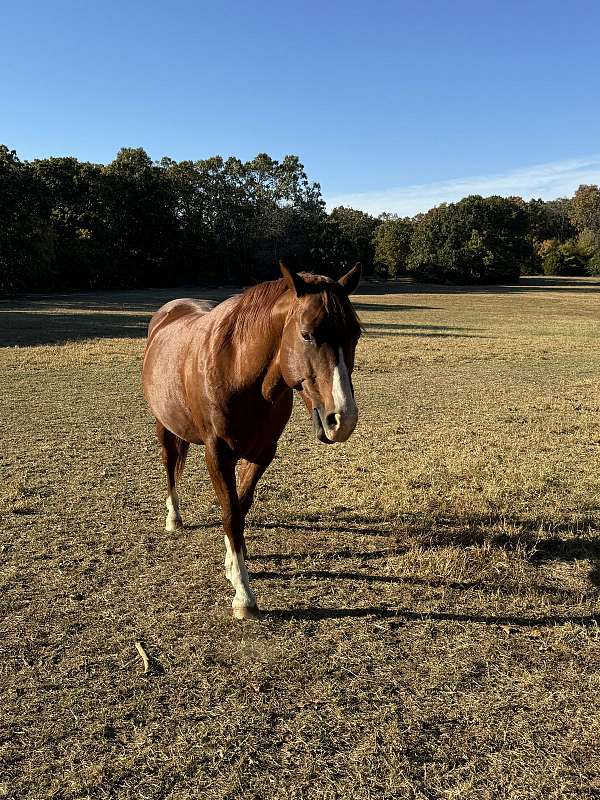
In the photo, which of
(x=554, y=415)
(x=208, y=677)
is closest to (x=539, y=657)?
(x=208, y=677)

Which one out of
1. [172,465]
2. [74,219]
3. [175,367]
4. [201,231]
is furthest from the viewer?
[201,231]

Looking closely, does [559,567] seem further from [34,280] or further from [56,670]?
[34,280]

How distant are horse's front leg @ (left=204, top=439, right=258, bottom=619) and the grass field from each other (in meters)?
0.13

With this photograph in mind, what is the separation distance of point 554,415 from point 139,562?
7.61 metres

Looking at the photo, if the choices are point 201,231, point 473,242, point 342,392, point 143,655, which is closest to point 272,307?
point 342,392

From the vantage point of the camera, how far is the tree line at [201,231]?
42.8 metres

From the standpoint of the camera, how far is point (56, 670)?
303 cm

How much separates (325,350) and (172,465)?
2725 millimetres

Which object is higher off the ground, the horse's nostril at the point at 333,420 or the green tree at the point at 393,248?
the green tree at the point at 393,248

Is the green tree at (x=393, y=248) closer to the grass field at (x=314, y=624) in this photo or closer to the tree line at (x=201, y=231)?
the tree line at (x=201, y=231)

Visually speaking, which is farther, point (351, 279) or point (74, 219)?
point (74, 219)

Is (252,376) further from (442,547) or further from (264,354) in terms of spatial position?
(442,547)

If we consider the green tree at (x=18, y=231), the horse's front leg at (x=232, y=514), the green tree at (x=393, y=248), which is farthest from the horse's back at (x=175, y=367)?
the green tree at (x=393, y=248)

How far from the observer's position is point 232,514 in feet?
11.7
